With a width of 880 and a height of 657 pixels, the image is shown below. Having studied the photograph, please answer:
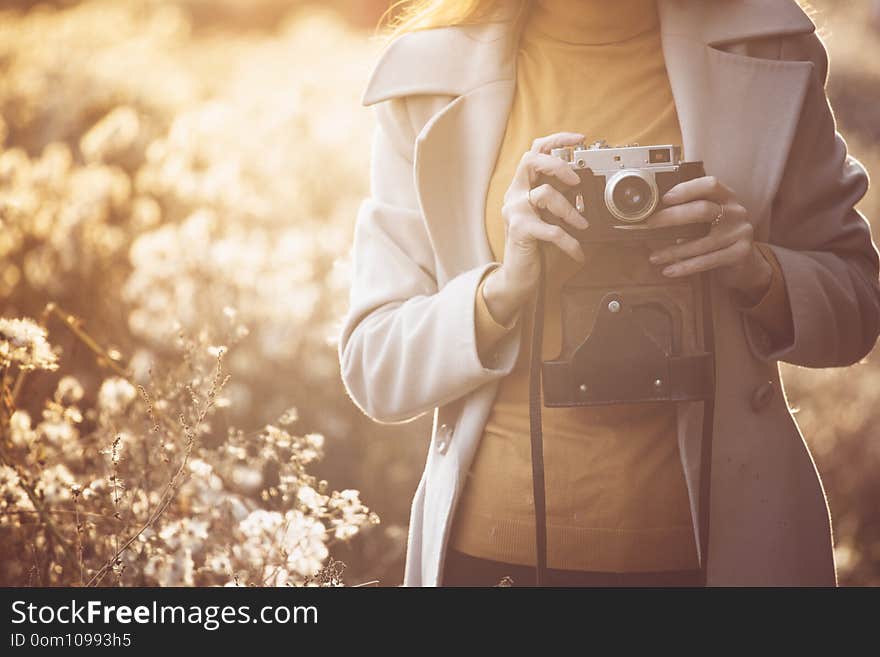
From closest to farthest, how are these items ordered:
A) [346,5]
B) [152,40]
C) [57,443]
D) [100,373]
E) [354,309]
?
[354,309] < [57,443] < [100,373] < [152,40] < [346,5]

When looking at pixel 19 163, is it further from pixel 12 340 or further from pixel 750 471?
pixel 750 471

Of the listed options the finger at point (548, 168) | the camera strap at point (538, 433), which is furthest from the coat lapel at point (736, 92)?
the camera strap at point (538, 433)

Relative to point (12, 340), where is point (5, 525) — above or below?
below

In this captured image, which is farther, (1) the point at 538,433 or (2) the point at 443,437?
(2) the point at 443,437

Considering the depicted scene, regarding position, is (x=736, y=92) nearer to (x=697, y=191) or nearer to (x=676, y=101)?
(x=676, y=101)

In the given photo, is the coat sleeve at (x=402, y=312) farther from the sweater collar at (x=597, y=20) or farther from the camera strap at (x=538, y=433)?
the sweater collar at (x=597, y=20)

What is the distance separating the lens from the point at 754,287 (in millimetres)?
1662

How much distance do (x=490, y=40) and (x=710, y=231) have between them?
0.54m

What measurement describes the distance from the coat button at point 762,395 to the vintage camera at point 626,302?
0.15 m

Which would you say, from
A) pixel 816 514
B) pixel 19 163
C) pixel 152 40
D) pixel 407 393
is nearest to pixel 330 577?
pixel 407 393

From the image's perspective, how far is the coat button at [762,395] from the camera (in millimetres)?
1707

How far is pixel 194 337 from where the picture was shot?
2.83 m

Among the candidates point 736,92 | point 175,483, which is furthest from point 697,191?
point 175,483
